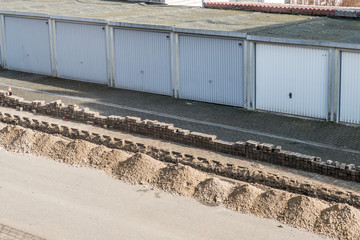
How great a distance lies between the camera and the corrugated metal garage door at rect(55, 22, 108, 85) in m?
29.0

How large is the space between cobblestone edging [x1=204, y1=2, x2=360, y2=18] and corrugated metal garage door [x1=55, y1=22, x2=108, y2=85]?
8.16m

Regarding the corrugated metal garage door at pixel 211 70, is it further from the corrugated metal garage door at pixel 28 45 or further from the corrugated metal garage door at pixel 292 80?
the corrugated metal garage door at pixel 28 45

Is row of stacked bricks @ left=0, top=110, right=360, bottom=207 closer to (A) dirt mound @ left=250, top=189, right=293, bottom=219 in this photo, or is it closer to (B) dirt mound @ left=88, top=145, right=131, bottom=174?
(B) dirt mound @ left=88, top=145, right=131, bottom=174

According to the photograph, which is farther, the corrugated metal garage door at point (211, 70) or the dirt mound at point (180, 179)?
the corrugated metal garage door at point (211, 70)

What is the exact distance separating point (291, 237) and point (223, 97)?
11679mm

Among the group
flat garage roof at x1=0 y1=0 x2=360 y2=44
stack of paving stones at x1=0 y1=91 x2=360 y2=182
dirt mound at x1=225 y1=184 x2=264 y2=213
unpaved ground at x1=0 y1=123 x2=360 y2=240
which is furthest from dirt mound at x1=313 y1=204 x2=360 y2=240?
flat garage roof at x1=0 y1=0 x2=360 y2=44

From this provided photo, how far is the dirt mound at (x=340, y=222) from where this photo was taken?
1410 centimetres

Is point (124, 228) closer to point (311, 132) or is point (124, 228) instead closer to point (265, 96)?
point (311, 132)

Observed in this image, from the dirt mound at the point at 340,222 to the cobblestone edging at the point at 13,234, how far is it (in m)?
6.48

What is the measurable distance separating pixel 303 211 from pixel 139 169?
508 centimetres

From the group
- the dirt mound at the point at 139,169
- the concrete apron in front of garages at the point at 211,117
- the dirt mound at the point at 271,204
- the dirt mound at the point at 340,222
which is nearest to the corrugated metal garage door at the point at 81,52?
the concrete apron in front of garages at the point at 211,117

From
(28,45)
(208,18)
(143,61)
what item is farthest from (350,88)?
(28,45)

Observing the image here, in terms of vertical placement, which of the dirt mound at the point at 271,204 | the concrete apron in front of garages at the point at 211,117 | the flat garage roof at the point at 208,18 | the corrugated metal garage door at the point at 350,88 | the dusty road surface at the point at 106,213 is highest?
the flat garage roof at the point at 208,18

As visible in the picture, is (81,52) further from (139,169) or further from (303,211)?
(303,211)
